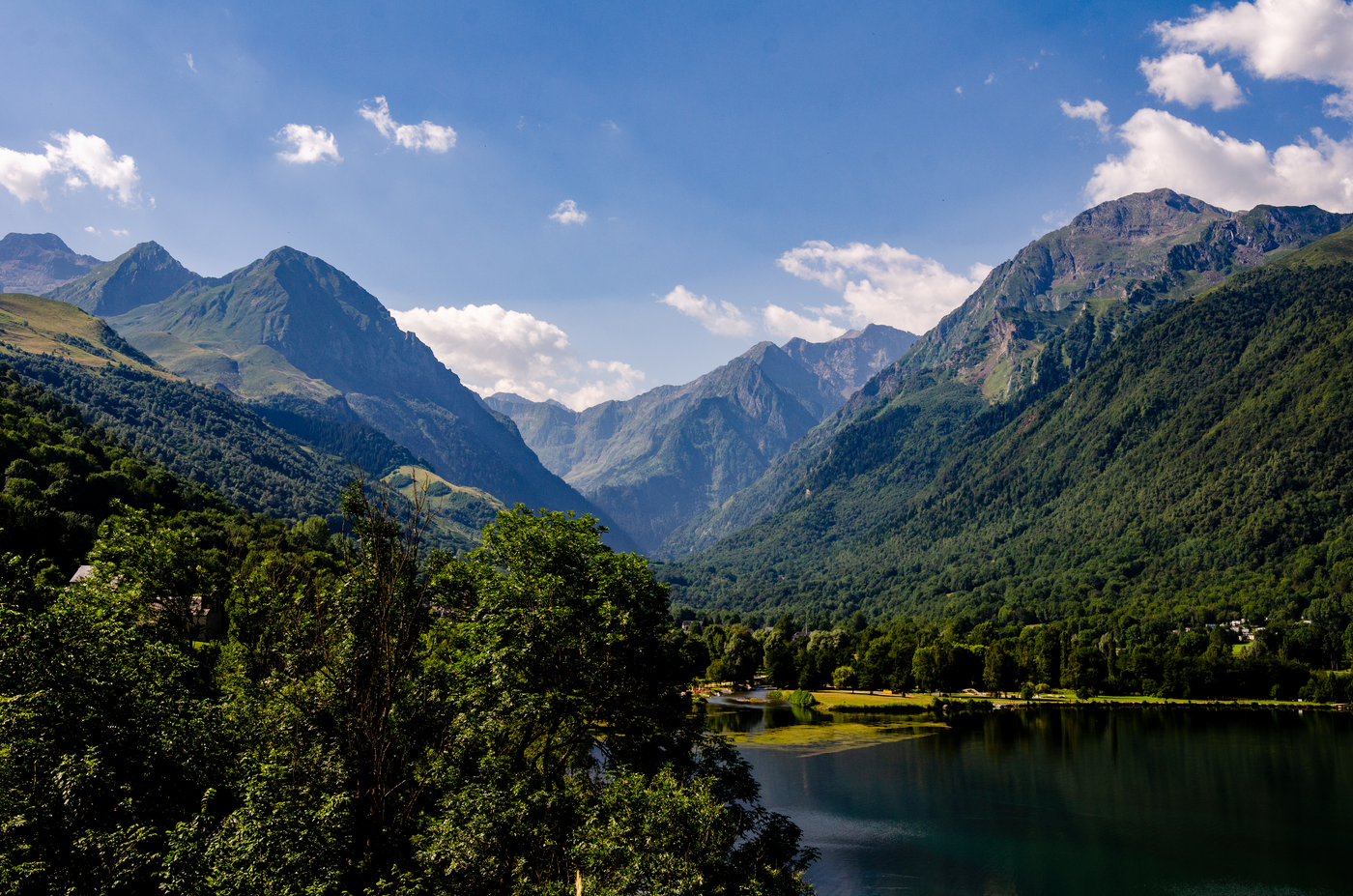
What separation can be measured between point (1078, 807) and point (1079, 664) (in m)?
88.6

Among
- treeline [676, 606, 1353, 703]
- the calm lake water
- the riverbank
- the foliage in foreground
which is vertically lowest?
the riverbank

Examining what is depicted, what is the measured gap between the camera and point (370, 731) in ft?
62.4

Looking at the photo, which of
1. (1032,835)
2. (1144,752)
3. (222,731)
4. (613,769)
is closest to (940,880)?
(1032,835)

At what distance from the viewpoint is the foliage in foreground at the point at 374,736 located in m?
18.8

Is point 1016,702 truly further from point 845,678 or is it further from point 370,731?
point 370,731

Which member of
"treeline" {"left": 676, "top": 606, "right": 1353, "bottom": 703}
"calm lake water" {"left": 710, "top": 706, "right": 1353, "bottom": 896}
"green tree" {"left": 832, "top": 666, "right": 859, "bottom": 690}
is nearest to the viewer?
"calm lake water" {"left": 710, "top": 706, "right": 1353, "bottom": 896}

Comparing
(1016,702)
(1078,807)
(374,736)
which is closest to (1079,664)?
(1016,702)

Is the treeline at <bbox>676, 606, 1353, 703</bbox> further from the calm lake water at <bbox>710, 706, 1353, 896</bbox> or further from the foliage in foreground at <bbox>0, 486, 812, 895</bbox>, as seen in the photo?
the foliage in foreground at <bbox>0, 486, 812, 895</bbox>

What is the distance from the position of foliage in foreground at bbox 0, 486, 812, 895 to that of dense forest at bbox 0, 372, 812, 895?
10 cm

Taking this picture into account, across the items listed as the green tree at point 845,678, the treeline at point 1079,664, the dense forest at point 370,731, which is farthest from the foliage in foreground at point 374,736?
the green tree at point 845,678

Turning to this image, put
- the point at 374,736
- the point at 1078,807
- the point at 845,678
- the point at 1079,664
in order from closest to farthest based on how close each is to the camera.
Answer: the point at 374,736 → the point at 1078,807 → the point at 1079,664 → the point at 845,678

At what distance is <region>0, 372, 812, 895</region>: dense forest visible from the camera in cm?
1880

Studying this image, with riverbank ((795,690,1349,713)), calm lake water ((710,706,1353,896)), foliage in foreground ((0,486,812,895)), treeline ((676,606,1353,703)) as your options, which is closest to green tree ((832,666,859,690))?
treeline ((676,606,1353,703))

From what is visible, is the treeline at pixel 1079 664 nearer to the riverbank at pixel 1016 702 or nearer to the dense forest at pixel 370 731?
the riverbank at pixel 1016 702
